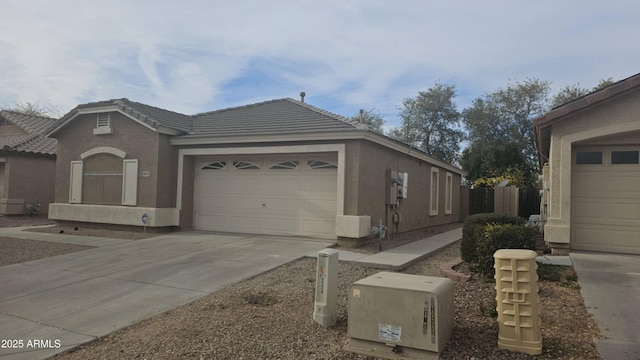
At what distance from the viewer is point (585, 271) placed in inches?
295

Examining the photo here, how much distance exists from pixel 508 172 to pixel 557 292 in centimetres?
2609

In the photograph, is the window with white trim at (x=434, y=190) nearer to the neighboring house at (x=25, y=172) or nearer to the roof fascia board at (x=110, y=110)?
the roof fascia board at (x=110, y=110)

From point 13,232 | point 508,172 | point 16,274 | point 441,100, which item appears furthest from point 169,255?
point 441,100

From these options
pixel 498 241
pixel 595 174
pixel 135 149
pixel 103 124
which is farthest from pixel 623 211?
pixel 103 124

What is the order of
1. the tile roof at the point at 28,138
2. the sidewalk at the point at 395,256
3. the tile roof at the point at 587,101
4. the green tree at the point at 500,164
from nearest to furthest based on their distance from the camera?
the sidewalk at the point at 395,256, the tile roof at the point at 587,101, the tile roof at the point at 28,138, the green tree at the point at 500,164

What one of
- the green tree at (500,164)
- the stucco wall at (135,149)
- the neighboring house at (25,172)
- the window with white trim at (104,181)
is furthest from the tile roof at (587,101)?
the green tree at (500,164)

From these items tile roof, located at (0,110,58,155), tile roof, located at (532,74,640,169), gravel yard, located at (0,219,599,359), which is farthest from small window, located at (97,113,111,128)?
tile roof, located at (532,74,640,169)

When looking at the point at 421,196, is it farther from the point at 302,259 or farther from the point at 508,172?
the point at 508,172

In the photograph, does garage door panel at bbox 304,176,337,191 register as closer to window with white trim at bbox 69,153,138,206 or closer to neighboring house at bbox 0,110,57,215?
window with white trim at bbox 69,153,138,206

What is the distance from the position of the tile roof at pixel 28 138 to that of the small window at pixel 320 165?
12.0m

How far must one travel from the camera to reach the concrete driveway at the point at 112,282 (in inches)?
217

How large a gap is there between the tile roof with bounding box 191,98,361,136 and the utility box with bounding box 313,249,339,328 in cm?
626

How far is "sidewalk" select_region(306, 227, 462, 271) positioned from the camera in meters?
8.64

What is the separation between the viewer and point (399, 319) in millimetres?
4309
